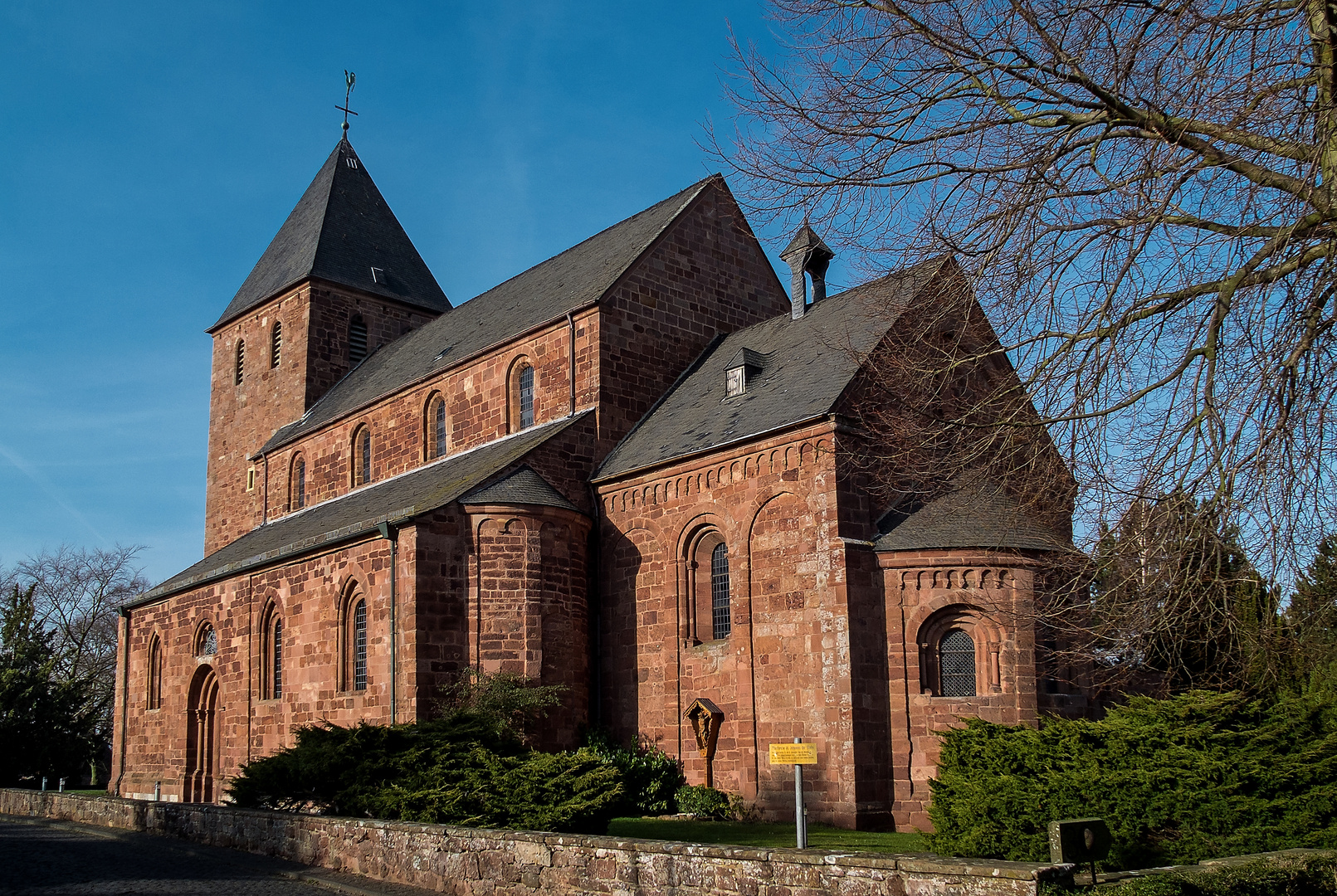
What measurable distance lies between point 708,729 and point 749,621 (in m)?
2.06

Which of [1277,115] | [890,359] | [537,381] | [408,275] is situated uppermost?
[408,275]

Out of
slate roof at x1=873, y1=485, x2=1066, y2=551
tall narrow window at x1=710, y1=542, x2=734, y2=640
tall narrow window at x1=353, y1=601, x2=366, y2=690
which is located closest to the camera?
slate roof at x1=873, y1=485, x2=1066, y2=551

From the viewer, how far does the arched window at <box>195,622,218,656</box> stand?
29469mm

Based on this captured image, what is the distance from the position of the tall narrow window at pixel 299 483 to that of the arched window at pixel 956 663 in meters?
21.2

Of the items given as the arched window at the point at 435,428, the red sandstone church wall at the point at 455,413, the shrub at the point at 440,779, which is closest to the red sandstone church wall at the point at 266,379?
the red sandstone church wall at the point at 455,413

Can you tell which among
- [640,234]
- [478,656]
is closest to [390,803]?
[478,656]

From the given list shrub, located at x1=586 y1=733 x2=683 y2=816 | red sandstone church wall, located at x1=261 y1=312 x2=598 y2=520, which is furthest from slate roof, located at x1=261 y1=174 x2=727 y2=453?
shrub, located at x1=586 y1=733 x2=683 y2=816

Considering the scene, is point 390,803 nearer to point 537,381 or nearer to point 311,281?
point 537,381

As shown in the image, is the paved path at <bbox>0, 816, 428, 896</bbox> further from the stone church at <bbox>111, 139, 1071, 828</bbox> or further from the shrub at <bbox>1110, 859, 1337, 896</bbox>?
the shrub at <bbox>1110, 859, 1337, 896</bbox>

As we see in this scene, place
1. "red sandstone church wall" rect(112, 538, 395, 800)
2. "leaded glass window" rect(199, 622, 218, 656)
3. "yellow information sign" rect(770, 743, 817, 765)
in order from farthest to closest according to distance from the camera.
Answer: "leaded glass window" rect(199, 622, 218, 656)
"red sandstone church wall" rect(112, 538, 395, 800)
"yellow information sign" rect(770, 743, 817, 765)

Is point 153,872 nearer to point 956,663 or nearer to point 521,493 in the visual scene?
point 521,493

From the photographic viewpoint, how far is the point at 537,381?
26.6 meters

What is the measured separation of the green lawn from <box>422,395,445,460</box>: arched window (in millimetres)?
12519

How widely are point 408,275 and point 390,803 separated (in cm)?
2785
